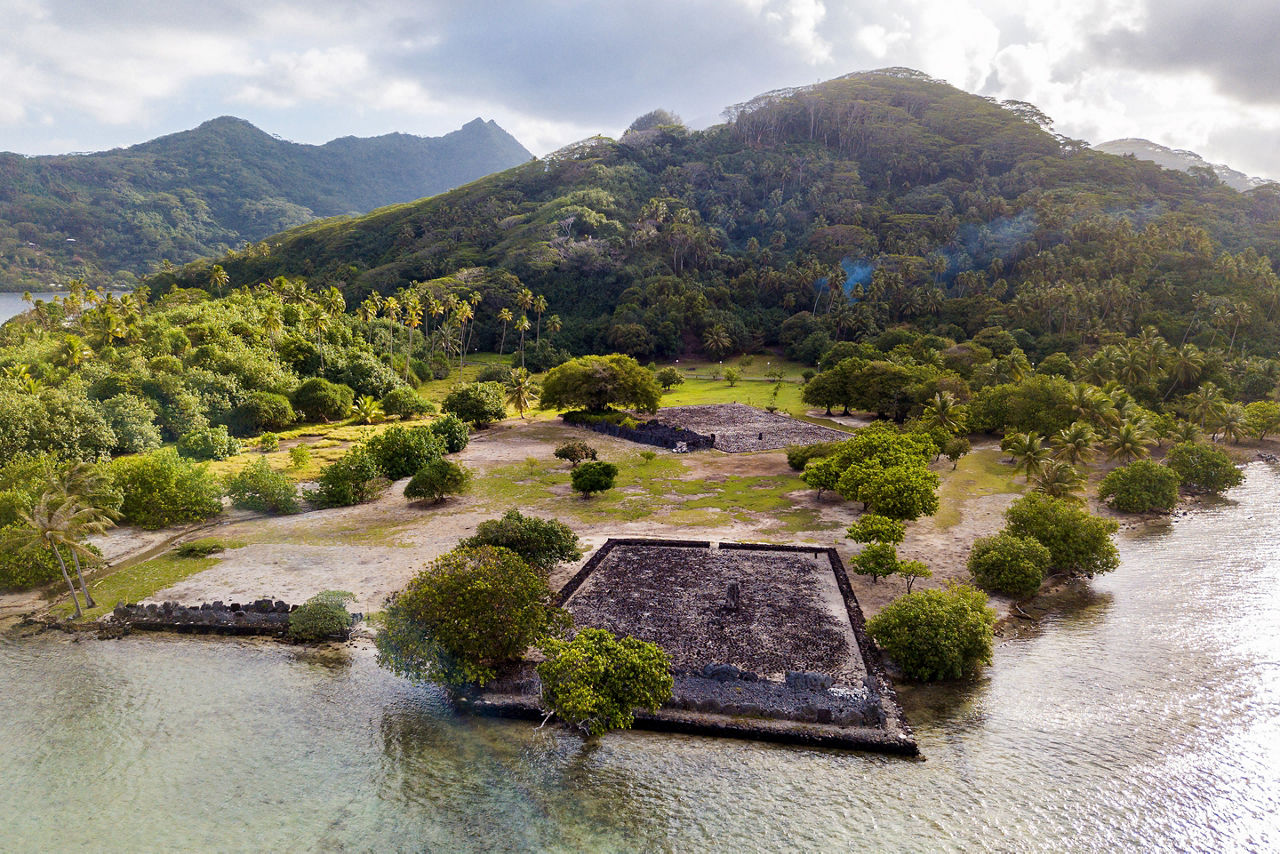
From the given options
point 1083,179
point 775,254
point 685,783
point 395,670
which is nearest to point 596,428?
point 395,670

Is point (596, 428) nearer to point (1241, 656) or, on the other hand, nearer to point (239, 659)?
point (239, 659)

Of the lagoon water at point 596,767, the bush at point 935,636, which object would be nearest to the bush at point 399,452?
the lagoon water at point 596,767

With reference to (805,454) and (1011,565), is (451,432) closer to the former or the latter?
(805,454)

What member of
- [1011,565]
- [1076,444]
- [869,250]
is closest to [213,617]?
[1011,565]

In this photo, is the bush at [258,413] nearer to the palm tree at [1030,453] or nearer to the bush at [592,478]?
the bush at [592,478]

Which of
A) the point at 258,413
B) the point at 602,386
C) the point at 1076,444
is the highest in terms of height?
the point at 258,413

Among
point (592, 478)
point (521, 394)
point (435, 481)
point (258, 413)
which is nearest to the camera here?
point (435, 481)
